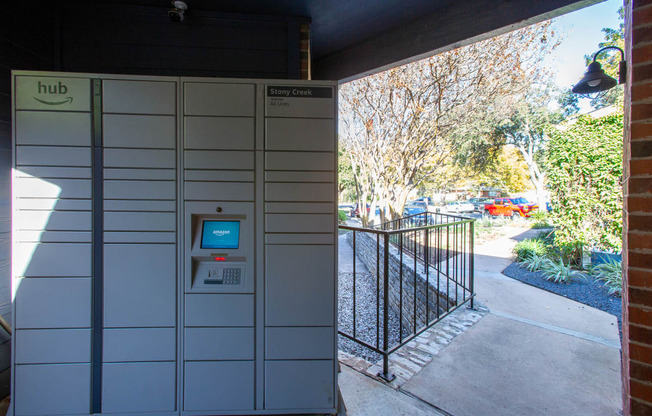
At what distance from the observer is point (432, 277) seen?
3779 millimetres

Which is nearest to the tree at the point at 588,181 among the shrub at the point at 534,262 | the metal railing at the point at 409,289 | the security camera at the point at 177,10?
the shrub at the point at 534,262

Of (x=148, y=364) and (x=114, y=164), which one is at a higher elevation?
(x=114, y=164)

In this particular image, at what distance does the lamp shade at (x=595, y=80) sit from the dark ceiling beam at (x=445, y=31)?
1450 mm

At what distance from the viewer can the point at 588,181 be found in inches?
181

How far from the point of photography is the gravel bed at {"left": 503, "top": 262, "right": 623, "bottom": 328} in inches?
132

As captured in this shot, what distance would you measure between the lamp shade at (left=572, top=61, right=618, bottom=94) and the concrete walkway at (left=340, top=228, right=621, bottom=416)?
2255 mm

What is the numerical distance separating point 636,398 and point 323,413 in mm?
1451

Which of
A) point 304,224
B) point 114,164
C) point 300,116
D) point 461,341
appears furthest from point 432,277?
point 114,164

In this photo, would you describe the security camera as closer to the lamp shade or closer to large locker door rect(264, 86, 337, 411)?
large locker door rect(264, 86, 337, 411)

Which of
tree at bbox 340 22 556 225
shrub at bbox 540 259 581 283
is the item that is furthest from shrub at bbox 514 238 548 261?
tree at bbox 340 22 556 225

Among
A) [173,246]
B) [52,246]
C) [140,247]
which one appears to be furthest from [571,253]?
[52,246]

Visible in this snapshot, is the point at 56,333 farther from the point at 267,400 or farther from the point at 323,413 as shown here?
the point at 323,413

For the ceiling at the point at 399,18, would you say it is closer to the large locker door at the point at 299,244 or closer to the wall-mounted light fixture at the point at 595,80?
the large locker door at the point at 299,244

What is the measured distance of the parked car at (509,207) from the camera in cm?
1401
